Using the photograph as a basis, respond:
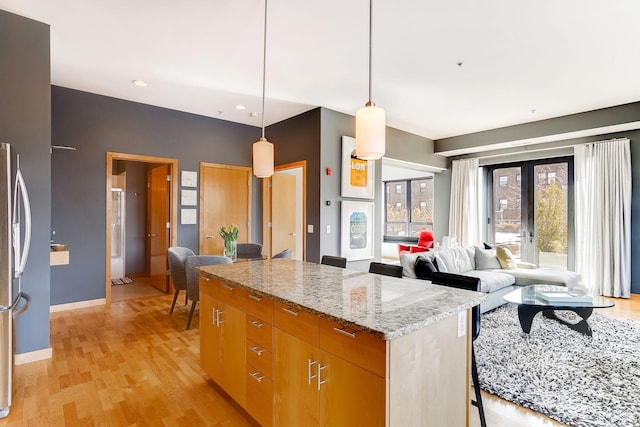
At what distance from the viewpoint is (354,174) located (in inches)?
209

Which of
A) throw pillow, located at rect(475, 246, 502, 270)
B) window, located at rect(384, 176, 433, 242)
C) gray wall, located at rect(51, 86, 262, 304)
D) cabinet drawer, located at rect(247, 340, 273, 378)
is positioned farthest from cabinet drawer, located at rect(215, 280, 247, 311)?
window, located at rect(384, 176, 433, 242)

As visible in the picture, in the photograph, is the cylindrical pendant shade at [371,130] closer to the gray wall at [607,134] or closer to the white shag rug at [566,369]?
the white shag rug at [566,369]

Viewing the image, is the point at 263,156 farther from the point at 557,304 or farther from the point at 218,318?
the point at 557,304

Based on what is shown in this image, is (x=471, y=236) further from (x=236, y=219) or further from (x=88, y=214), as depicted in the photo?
(x=88, y=214)

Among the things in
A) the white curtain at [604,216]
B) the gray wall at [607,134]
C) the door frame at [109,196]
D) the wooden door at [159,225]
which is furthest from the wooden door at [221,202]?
the white curtain at [604,216]

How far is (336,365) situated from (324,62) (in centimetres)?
312

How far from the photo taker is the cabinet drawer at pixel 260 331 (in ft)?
6.01

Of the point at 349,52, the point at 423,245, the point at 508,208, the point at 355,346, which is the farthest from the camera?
the point at 423,245

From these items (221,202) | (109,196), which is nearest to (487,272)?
(221,202)

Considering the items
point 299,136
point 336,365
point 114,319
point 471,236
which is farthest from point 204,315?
point 471,236

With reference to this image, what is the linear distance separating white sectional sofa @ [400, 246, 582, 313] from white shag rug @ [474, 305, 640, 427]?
0.52 meters

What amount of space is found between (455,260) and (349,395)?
390cm

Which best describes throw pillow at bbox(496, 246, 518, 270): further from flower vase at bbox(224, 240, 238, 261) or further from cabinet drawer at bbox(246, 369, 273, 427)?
cabinet drawer at bbox(246, 369, 273, 427)

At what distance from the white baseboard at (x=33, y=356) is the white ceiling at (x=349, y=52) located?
9.45 ft
